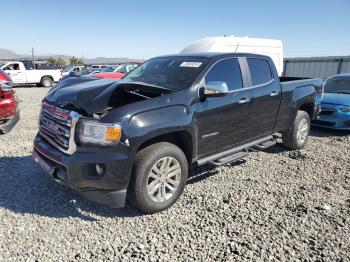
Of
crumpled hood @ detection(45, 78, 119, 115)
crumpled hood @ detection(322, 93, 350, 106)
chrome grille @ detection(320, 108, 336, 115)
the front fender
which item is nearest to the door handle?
the front fender

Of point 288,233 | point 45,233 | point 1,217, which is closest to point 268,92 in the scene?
point 288,233

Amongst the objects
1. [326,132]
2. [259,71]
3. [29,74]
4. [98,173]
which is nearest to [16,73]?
[29,74]

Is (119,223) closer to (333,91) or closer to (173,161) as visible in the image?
(173,161)

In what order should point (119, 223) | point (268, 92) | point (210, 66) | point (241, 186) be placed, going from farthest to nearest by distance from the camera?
point (268, 92) → point (241, 186) → point (210, 66) → point (119, 223)

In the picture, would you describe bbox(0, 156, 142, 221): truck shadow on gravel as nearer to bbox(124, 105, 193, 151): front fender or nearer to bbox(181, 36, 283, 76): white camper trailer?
bbox(124, 105, 193, 151): front fender

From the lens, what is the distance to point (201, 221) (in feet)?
11.2

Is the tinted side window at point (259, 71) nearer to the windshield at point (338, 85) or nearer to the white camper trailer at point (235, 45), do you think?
the windshield at point (338, 85)

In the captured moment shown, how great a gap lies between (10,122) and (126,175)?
449 cm

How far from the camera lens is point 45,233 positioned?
3.15m

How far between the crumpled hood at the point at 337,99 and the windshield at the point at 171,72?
16.0ft

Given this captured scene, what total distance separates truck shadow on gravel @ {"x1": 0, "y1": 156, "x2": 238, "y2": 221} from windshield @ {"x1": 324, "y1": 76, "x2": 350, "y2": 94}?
559 centimetres

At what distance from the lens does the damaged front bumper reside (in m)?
3.13

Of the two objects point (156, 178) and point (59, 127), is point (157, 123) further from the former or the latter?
point (59, 127)

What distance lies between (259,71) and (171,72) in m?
1.58
